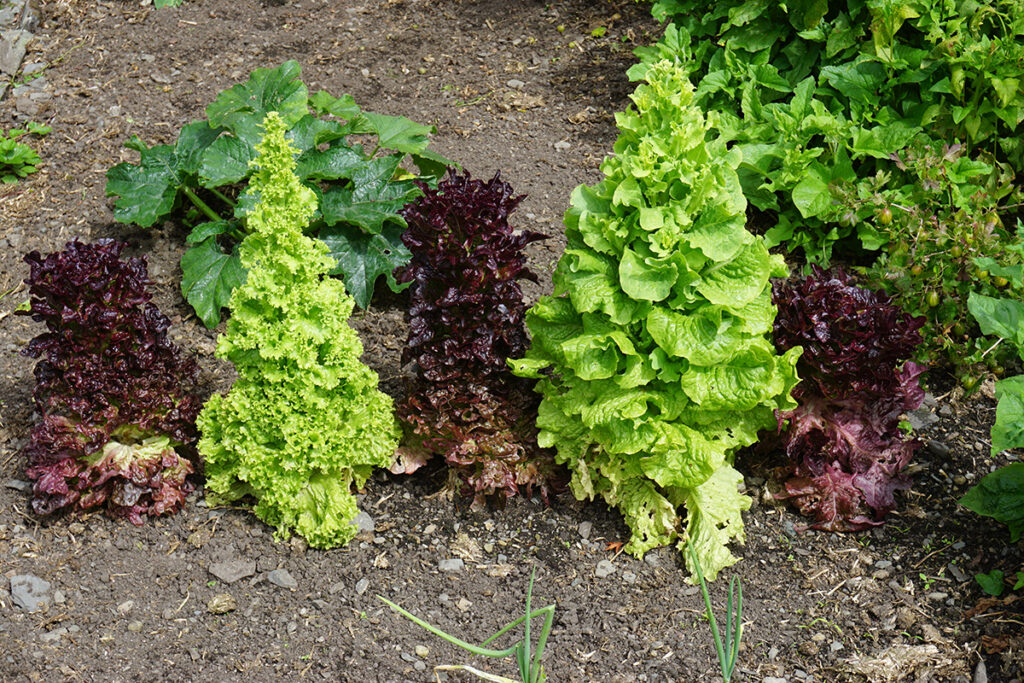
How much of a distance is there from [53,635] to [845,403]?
301 centimetres

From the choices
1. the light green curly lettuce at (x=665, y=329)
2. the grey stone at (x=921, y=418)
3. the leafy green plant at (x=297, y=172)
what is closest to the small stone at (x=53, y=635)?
the leafy green plant at (x=297, y=172)

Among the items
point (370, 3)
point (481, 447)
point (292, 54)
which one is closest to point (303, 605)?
point (481, 447)

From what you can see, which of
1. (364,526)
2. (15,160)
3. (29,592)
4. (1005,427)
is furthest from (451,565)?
(15,160)

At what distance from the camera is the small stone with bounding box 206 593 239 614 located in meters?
3.50

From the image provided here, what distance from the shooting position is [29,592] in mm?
3545

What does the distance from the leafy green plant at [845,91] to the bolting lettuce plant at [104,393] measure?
110 inches

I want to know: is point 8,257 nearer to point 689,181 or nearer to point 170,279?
point 170,279

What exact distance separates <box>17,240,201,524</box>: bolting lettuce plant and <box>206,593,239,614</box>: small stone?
0.48 m

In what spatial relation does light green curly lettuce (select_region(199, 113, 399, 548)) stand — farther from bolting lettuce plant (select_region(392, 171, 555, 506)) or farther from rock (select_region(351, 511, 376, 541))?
bolting lettuce plant (select_region(392, 171, 555, 506))

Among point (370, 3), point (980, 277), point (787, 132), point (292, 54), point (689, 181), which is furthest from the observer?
point (370, 3)

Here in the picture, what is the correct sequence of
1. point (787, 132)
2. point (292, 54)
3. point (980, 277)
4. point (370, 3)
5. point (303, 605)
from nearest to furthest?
point (303, 605)
point (980, 277)
point (787, 132)
point (292, 54)
point (370, 3)

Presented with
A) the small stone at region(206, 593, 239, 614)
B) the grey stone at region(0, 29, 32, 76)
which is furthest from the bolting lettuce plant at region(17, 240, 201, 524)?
the grey stone at region(0, 29, 32, 76)

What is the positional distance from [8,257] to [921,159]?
15.2ft

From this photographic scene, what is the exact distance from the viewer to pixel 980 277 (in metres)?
4.32
